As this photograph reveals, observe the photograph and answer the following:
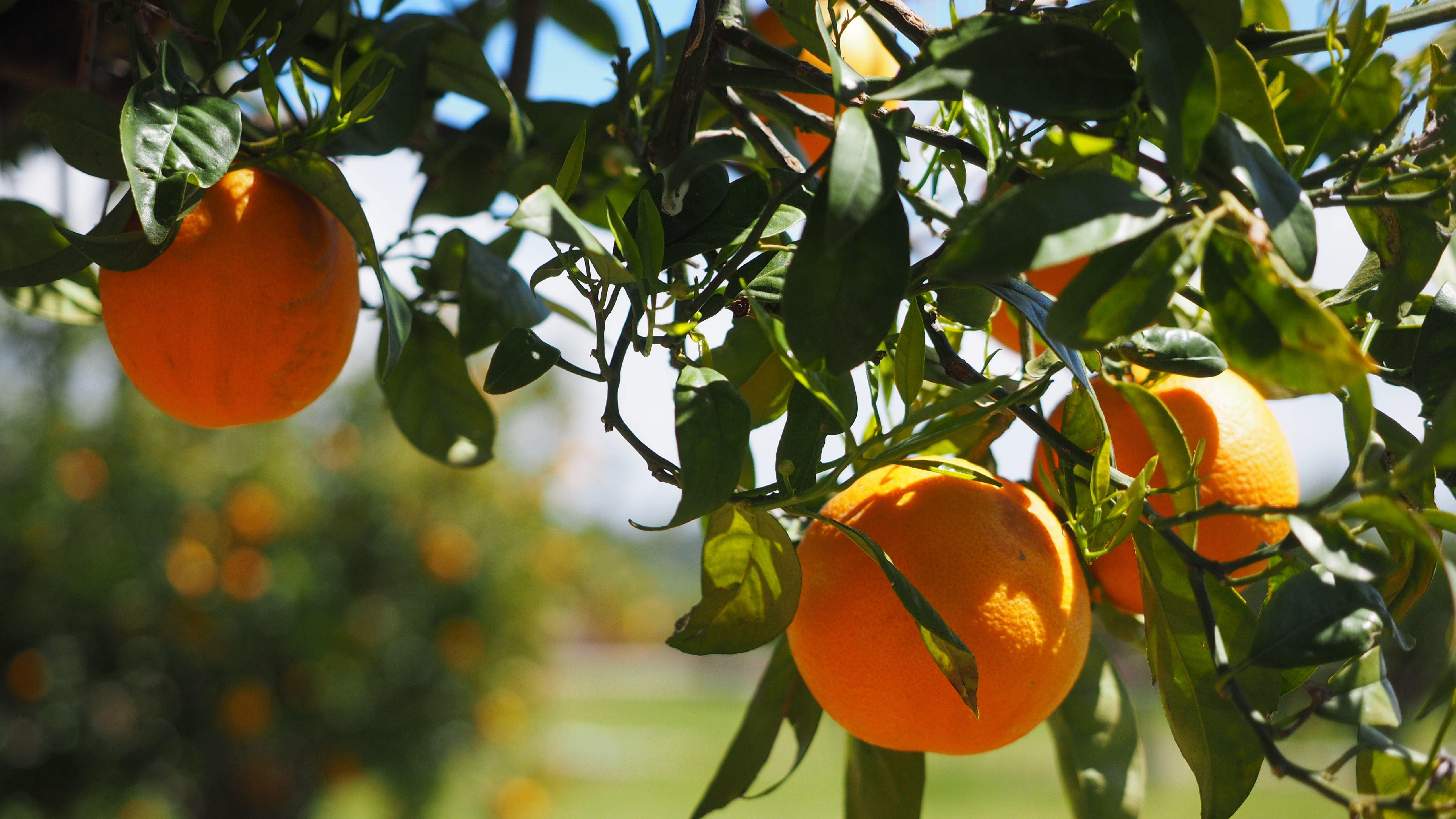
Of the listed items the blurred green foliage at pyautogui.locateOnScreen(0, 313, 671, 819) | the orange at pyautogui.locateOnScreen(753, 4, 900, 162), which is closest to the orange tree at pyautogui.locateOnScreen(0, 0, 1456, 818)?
the orange at pyautogui.locateOnScreen(753, 4, 900, 162)

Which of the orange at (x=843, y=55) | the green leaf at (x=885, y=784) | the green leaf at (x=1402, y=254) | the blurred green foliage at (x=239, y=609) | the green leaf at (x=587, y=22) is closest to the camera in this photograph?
the green leaf at (x=1402, y=254)

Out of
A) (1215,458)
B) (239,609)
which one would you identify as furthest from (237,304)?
(239,609)

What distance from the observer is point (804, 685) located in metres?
0.44

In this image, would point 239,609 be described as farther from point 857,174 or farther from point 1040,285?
point 857,174

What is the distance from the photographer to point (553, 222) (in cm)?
19

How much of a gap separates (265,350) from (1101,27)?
335 millimetres

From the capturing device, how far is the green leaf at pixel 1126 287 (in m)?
0.19

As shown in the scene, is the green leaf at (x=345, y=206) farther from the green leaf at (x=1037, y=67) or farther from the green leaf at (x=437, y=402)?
the green leaf at (x=1037, y=67)

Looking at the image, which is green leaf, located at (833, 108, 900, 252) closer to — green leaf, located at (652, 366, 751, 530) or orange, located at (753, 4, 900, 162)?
green leaf, located at (652, 366, 751, 530)

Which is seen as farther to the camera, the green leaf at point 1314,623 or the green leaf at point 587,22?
the green leaf at point 587,22

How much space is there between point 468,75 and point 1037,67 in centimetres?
35

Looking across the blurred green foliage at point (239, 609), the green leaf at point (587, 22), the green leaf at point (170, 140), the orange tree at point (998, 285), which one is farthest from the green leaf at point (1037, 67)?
the blurred green foliage at point (239, 609)

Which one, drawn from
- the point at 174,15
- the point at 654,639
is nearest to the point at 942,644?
the point at 174,15

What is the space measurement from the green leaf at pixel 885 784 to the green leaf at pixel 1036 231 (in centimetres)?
27
